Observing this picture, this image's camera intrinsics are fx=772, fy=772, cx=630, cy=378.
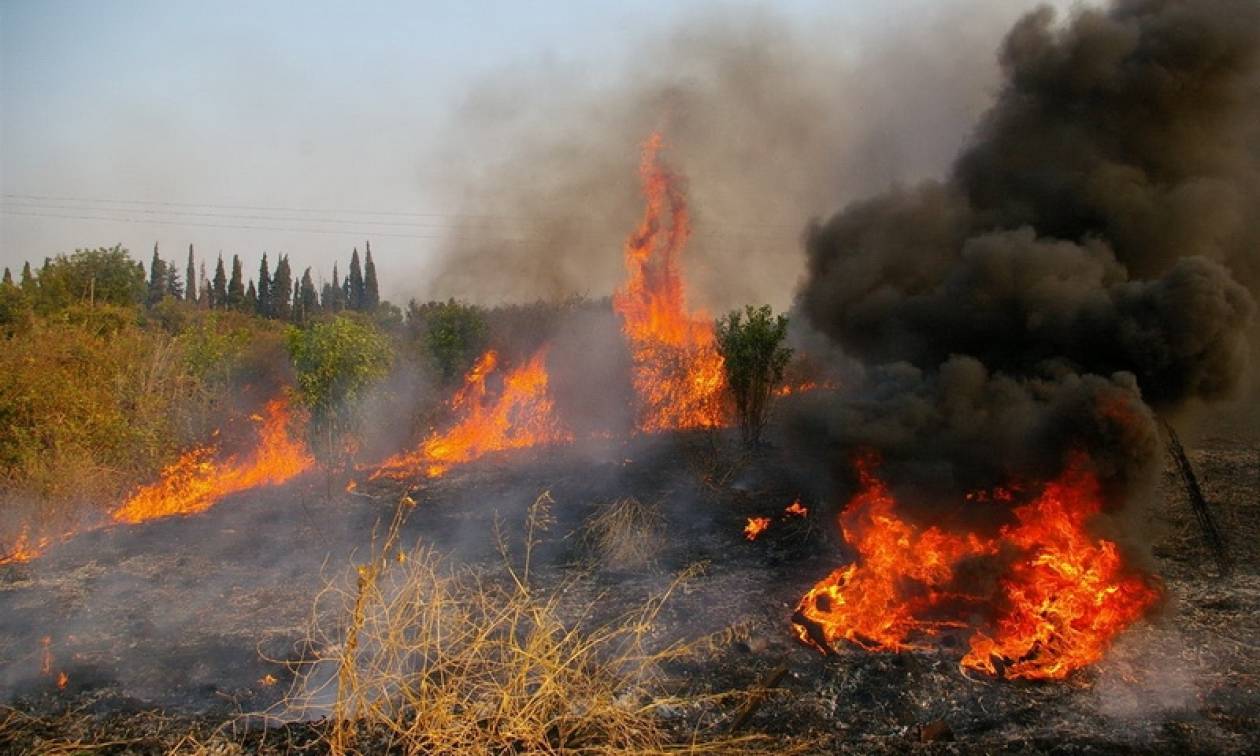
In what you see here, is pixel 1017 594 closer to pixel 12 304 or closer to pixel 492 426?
pixel 492 426

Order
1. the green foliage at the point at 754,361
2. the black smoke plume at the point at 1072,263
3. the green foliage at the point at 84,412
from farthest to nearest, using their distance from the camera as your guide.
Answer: the green foliage at the point at 754,361, the green foliage at the point at 84,412, the black smoke plume at the point at 1072,263

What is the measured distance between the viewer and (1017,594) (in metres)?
8.98

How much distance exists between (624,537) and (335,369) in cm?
792

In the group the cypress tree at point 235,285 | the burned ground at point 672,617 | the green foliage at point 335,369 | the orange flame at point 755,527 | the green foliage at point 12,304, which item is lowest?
the burned ground at point 672,617

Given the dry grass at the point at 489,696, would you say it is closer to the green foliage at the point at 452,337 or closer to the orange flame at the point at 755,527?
the orange flame at the point at 755,527

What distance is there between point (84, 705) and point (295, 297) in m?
79.5

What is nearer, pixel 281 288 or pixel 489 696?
pixel 489 696

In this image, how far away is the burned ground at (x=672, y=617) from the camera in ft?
24.6

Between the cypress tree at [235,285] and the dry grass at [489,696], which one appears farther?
the cypress tree at [235,285]

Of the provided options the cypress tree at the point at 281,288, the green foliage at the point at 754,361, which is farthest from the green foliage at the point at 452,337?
the cypress tree at the point at 281,288

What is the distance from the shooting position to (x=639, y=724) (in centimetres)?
721

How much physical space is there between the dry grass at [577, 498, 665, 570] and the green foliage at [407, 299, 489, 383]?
38.5 ft

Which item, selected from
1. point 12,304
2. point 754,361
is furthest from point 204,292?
point 754,361

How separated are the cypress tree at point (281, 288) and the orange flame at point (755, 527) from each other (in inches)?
2724
